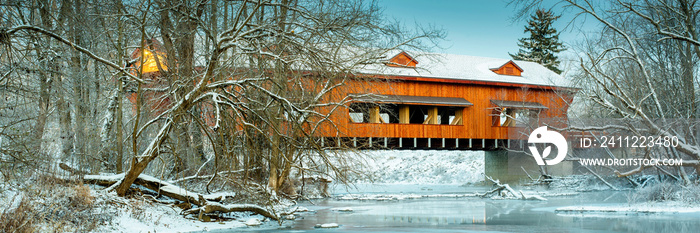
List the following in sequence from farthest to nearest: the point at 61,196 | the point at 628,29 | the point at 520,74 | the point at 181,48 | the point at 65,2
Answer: the point at 520,74
the point at 628,29
the point at 181,48
the point at 61,196
the point at 65,2

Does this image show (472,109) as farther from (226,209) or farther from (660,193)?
(226,209)

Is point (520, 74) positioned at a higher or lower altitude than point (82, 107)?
higher

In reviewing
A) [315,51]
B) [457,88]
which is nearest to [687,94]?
[457,88]

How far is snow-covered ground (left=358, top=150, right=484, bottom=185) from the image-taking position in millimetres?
34844

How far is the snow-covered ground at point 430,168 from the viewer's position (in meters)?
34.8

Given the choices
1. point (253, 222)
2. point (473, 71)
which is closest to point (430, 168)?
point (473, 71)

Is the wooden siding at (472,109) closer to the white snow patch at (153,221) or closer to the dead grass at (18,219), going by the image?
the white snow patch at (153,221)

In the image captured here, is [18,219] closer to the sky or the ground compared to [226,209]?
closer to the sky

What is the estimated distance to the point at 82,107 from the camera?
15031mm

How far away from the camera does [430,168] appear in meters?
36.6

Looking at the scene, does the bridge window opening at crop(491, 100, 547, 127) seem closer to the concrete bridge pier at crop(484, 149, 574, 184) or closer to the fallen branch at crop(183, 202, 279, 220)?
the concrete bridge pier at crop(484, 149, 574, 184)

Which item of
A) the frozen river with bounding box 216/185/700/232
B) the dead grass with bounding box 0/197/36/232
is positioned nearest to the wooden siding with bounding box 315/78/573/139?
the frozen river with bounding box 216/185/700/232

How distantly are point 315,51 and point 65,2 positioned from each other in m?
3.66

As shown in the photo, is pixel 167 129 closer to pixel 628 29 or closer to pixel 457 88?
pixel 628 29
